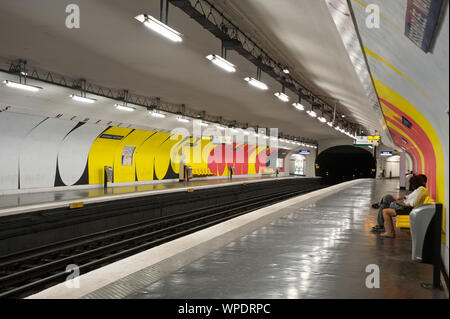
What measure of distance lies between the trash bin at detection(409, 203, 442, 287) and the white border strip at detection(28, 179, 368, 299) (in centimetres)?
242

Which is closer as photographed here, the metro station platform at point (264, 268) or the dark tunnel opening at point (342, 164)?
the metro station platform at point (264, 268)

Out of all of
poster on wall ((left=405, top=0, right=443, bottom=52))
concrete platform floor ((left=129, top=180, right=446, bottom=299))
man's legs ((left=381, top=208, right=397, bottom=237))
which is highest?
poster on wall ((left=405, top=0, right=443, bottom=52))

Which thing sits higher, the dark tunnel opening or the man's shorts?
the dark tunnel opening

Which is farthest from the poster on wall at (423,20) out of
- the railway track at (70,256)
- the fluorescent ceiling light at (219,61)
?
the railway track at (70,256)

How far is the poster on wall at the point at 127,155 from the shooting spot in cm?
1817

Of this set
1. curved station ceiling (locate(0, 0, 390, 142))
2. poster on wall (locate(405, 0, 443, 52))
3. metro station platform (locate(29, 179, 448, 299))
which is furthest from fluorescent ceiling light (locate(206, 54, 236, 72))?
poster on wall (locate(405, 0, 443, 52))

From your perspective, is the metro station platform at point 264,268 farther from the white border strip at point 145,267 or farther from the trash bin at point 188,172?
the trash bin at point 188,172

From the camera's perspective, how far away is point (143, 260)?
4.37m

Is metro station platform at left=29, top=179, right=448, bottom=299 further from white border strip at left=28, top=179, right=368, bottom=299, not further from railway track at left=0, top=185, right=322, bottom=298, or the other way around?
railway track at left=0, top=185, right=322, bottom=298

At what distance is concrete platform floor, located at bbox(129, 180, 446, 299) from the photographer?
3.48m

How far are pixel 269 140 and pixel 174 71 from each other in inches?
785

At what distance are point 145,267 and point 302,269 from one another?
1693 millimetres

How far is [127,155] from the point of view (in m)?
18.5
